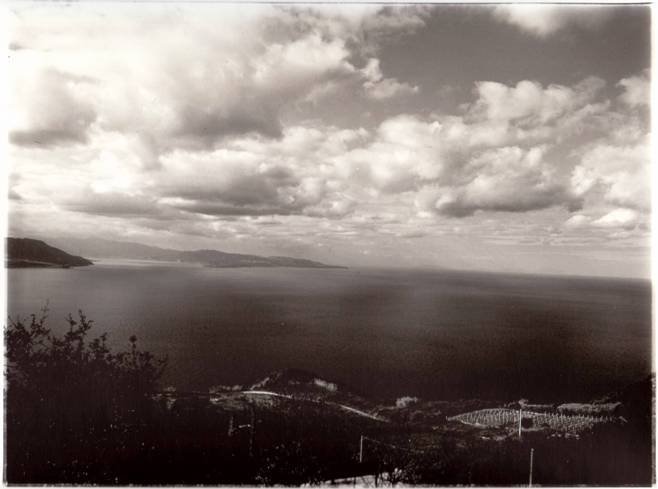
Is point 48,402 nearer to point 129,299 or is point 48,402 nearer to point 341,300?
point 129,299

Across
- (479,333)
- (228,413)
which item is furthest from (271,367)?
(479,333)

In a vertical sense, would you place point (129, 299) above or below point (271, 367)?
above

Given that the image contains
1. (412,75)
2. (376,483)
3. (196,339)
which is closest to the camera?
(376,483)

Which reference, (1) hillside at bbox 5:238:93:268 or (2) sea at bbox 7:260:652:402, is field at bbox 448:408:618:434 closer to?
(2) sea at bbox 7:260:652:402

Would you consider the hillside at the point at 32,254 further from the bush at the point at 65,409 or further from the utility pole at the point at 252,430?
the utility pole at the point at 252,430

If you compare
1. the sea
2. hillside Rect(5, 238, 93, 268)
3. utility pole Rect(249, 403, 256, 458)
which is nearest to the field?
the sea

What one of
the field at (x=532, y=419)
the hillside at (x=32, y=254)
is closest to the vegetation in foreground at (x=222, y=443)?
the field at (x=532, y=419)
